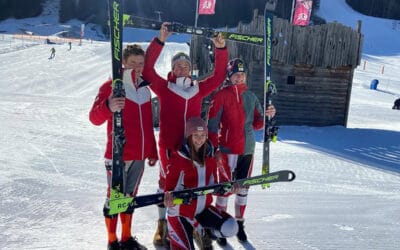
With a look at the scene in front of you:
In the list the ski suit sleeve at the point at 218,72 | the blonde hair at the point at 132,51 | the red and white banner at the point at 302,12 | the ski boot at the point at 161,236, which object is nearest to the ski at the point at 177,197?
the ski boot at the point at 161,236

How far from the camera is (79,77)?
21.2m

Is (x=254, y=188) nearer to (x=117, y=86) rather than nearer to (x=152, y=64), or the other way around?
(x=152, y=64)

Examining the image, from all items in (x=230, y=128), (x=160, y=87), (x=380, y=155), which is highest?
(x=160, y=87)

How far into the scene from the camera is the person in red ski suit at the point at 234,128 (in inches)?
158

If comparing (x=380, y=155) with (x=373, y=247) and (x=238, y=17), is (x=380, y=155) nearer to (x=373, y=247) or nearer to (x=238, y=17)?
(x=373, y=247)

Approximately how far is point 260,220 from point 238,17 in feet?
199

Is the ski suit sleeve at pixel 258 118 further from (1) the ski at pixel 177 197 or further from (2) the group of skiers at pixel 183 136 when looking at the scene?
(1) the ski at pixel 177 197

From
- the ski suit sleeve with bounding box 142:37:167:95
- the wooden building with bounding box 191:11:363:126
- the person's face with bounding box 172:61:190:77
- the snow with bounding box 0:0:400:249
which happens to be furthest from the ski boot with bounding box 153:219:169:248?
the wooden building with bounding box 191:11:363:126

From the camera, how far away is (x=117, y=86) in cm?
300

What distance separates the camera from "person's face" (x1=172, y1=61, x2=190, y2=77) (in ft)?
12.1

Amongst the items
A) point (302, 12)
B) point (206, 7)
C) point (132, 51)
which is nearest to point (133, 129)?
point (132, 51)

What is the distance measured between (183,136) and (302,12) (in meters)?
12.9

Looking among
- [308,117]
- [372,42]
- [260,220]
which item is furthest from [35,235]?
[372,42]

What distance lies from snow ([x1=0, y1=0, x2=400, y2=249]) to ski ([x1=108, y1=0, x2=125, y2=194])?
1.02 m
